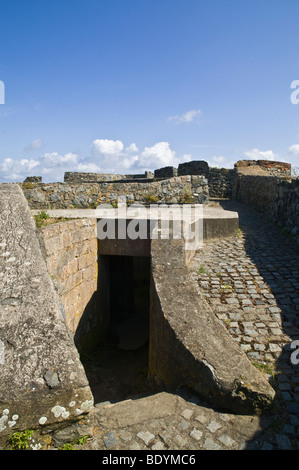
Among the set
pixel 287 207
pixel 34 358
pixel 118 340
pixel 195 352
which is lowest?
pixel 118 340

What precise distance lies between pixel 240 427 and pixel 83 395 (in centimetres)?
126

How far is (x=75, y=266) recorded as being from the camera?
17.8 feet

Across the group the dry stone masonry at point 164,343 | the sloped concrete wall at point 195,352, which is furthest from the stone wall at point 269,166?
the sloped concrete wall at point 195,352

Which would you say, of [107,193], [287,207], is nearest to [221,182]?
[287,207]

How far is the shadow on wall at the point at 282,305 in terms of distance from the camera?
2.63 metres

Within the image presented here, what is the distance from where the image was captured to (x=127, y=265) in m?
7.46

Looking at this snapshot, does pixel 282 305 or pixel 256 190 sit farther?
pixel 256 190

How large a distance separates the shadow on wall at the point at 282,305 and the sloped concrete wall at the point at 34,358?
57.9 inches

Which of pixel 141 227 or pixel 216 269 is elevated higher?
pixel 141 227

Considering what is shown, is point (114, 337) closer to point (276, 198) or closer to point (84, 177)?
point (276, 198)

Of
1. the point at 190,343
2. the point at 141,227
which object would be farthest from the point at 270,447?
the point at 141,227

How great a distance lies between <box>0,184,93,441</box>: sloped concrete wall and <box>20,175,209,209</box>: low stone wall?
4976mm

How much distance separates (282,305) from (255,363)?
4.25 feet

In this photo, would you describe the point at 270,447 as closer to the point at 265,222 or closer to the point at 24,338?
the point at 24,338
